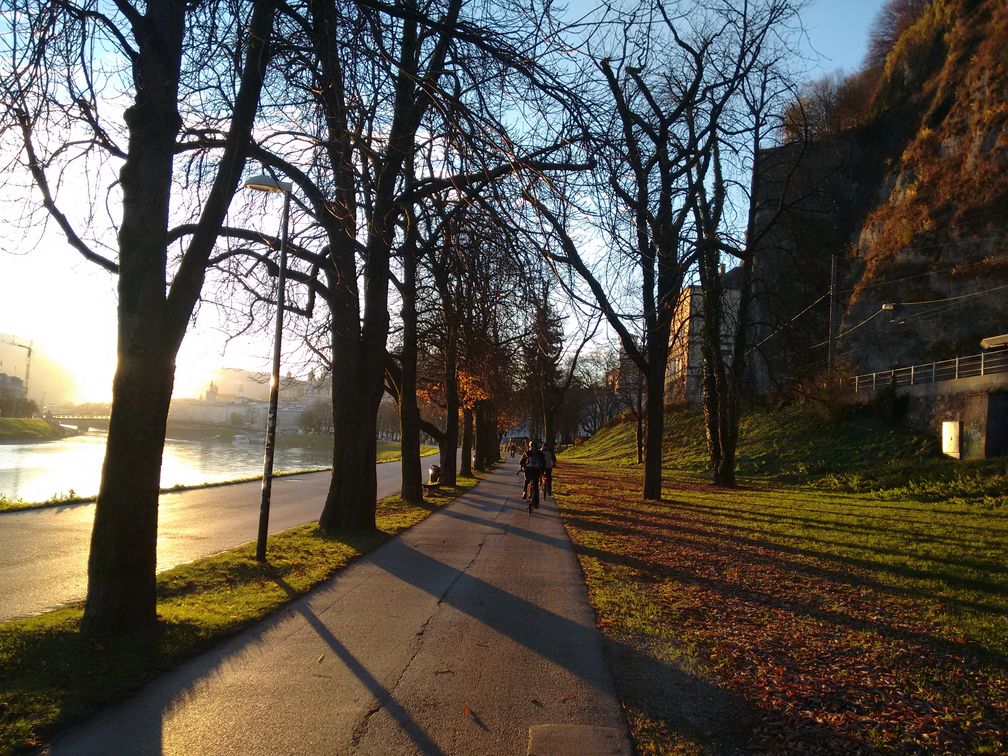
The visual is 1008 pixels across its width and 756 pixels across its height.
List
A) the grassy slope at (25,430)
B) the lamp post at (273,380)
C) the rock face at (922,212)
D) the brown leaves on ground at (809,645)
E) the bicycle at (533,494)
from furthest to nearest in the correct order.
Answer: the grassy slope at (25,430)
the rock face at (922,212)
the bicycle at (533,494)
the lamp post at (273,380)
the brown leaves on ground at (809,645)

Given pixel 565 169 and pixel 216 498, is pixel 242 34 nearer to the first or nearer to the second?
pixel 565 169

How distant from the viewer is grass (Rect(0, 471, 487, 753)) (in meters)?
4.20

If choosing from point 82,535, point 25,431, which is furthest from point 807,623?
point 25,431

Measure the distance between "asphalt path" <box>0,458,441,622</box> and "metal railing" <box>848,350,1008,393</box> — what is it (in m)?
23.6

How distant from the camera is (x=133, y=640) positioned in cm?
548

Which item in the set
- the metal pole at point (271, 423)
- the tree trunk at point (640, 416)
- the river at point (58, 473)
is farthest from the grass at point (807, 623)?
the tree trunk at point (640, 416)

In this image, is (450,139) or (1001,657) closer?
(450,139)

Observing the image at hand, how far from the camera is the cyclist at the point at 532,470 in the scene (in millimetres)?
17844

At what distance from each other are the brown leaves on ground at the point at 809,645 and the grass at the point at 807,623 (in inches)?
0.7

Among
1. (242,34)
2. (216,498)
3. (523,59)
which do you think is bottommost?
(216,498)

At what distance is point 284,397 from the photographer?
26.5 meters

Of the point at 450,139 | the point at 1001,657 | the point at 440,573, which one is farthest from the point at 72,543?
the point at 1001,657

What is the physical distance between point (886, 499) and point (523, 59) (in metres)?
18.8

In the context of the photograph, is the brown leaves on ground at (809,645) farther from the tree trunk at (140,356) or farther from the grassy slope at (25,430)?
the grassy slope at (25,430)
